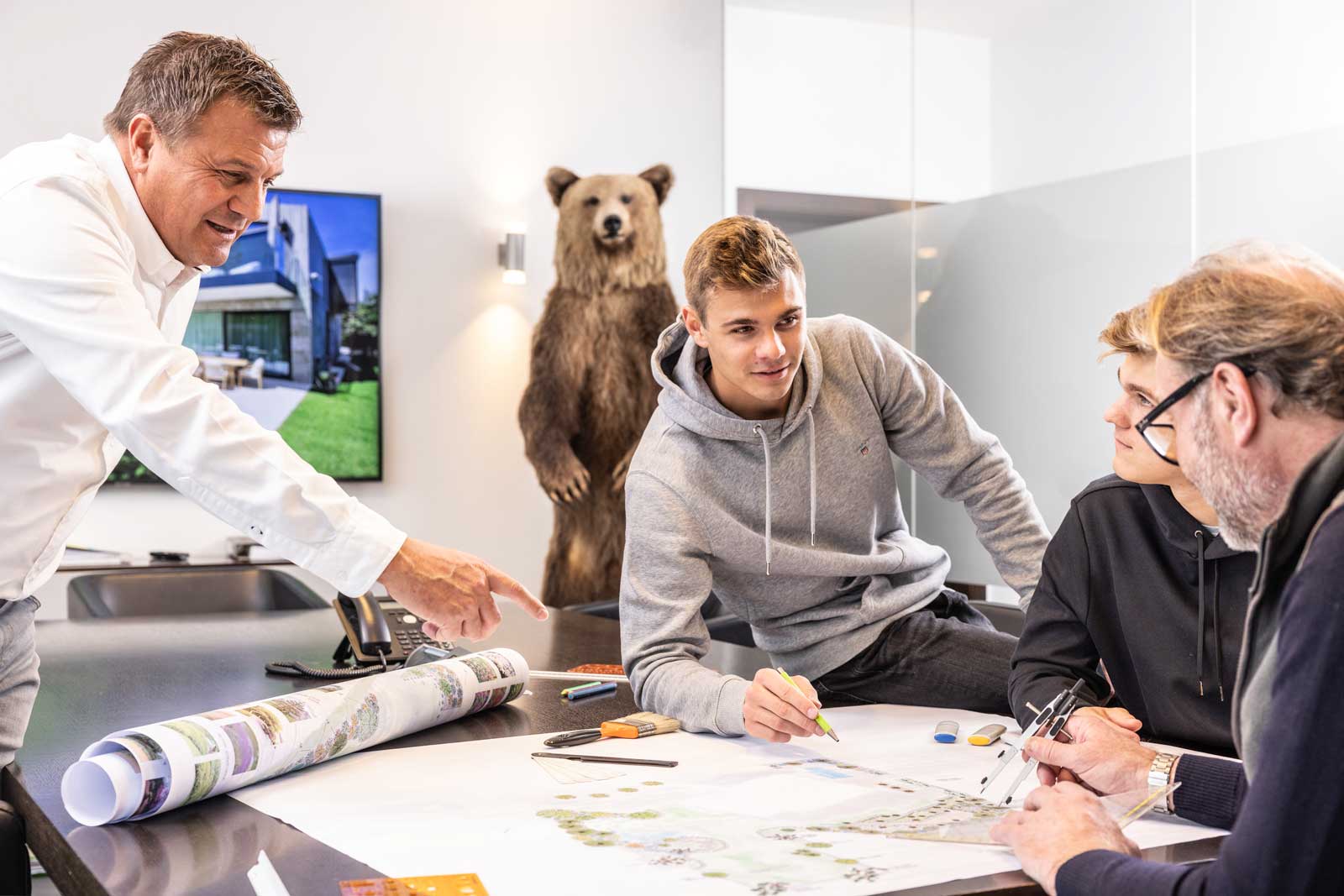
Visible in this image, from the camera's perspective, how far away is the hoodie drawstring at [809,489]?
196cm

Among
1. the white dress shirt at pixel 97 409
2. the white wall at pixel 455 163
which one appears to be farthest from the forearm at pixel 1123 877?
the white wall at pixel 455 163

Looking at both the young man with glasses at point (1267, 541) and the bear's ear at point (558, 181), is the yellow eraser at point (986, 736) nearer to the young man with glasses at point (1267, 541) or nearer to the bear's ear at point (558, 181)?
the young man with glasses at point (1267, 541)

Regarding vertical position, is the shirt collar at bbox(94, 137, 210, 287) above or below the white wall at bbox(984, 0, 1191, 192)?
below

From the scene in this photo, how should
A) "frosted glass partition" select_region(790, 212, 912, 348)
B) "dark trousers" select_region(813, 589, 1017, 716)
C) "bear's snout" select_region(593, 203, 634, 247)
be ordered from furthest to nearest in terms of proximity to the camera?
"bear's snout" select_region(593, 203, 634, 247), "frosted glass partition" select_region(790, 212, 912, 348), "dark trousers" select_region(813, 589, 1017, 716)

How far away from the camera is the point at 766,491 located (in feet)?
6.52

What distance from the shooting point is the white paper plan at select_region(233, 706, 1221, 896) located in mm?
1035

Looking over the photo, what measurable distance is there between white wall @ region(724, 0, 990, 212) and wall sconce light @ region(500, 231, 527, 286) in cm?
90

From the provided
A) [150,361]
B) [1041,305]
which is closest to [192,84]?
[150,361]

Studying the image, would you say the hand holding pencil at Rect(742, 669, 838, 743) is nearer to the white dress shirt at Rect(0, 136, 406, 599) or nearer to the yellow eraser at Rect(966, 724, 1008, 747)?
the yellow eraser at Rect(966, 724, 1008, 747)

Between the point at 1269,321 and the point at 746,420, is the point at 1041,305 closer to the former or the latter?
the point at 746,420

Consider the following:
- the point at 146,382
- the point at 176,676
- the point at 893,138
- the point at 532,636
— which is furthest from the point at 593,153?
the point at 146,382

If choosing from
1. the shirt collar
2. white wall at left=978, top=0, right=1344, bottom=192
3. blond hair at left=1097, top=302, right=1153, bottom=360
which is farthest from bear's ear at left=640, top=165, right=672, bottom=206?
blond hair at left=1097, top=302, right=1153, bottom=360

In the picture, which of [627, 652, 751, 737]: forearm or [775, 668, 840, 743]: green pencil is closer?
[775, 668, 840, 743]: green pencil

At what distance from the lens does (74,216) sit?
1.50 metres
